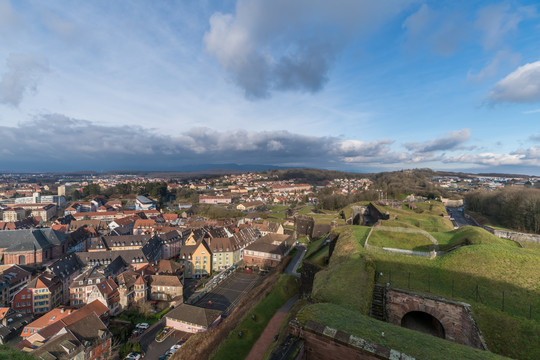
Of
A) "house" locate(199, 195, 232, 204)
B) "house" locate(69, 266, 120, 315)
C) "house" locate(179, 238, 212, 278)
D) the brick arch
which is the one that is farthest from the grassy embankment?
"house" locate(199, 195, 232, 204)

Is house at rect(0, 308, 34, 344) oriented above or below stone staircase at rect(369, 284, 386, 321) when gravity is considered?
below

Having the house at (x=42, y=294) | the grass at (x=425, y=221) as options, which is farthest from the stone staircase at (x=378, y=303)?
the house at (x=42, y=294)

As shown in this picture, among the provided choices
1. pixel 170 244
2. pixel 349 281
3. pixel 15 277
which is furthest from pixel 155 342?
pixel 15 277

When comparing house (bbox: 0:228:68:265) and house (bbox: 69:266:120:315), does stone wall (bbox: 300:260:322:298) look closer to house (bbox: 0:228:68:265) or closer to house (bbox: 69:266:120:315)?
house (bbox: 69:266:120:315)

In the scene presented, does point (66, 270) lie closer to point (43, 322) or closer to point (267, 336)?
point (43, 322)

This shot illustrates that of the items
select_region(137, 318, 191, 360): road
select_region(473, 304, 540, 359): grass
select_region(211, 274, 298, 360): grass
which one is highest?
select_region(473, 304, 540, 359): grass

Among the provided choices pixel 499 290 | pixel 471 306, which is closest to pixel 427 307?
pixel 471 306

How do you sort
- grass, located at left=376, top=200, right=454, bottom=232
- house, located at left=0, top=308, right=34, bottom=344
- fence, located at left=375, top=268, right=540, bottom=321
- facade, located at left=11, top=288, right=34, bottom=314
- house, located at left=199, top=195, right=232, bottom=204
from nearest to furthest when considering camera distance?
1. fence, located at left=375, top=268, right=540, bottom=321
2. house, located at left=0, top=308, right=34, bottom=344
3. grass, located at left=376, top=200, right=454, bottom=232
4. facade, located at left=11, top=288, right=34, bottom=314
5. house, located at left=199, top=195, right=232, bottom=204

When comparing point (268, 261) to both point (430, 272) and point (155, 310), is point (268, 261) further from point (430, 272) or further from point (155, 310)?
point (430, 272)
